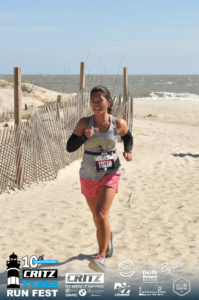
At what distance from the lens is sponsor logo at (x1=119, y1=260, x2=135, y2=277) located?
147 inches

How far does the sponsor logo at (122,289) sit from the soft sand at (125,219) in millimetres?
232

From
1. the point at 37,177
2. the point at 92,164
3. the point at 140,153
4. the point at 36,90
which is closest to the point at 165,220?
the point at 92,164

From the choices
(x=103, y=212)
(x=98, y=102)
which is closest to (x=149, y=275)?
(x=103, y=212)

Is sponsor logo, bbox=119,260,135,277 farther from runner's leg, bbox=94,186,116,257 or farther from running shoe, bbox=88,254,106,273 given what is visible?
runner's leg, bbox=94,186,116,257

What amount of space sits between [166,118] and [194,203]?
1221cm

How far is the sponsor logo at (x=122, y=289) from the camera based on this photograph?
11.5 ft

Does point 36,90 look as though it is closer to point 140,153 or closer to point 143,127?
point 143,127

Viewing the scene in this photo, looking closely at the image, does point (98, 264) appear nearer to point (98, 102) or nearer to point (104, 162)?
point (104, 162)

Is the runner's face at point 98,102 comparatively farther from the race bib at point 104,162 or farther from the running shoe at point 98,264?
the running shoe at point 98,264

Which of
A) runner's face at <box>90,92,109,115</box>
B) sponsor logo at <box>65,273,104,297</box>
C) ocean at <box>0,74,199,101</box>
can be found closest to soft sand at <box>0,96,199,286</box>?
sponsor logo at <box>65,273,104,297</box>

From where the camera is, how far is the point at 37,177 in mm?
7215

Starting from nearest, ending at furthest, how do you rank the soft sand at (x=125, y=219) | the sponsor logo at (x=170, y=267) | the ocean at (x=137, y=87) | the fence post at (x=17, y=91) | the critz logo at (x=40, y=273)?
the critz logo at (x=40, y=273) < the sponsor logo at (x=170, y=267) < the soft sand at (x=125, y=219) < the fence post at (x=17, y=91) < the ocean at (x=137, y=87)

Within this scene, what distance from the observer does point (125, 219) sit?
542cm

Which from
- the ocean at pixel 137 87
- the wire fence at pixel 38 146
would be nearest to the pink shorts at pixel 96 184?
the wire fence at pixel 38 146
